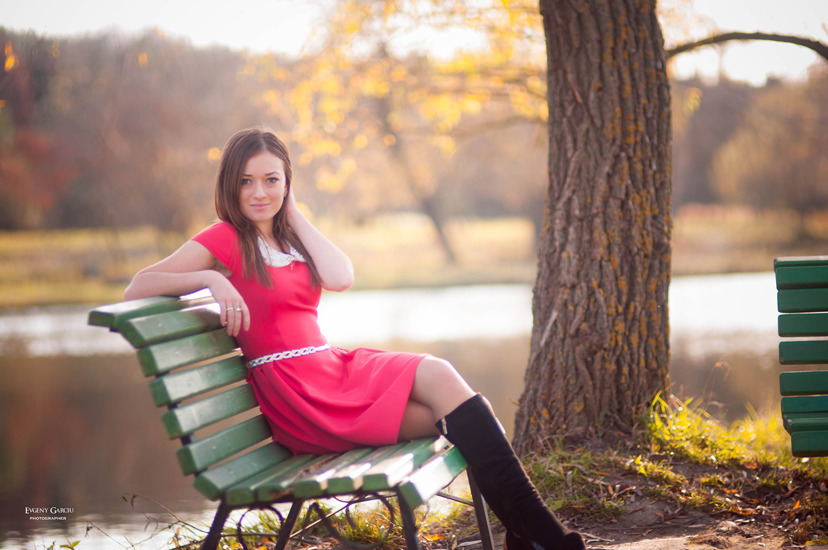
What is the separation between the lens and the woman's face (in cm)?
256

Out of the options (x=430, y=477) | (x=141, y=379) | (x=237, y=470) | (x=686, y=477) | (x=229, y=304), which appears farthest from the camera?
(x=141, y=379)

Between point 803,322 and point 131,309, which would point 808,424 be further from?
point 131,309

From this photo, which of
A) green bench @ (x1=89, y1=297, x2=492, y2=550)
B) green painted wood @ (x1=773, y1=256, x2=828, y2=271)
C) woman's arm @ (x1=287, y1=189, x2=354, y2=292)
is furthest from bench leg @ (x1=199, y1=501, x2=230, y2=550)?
green painted wood @ (x1=773, y1=256, x2=828, y2=271)

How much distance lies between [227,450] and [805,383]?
2.08 meters

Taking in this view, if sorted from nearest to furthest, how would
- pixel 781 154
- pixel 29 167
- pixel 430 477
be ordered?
pixel 430 477, pixel 29 167, pixel 781 154

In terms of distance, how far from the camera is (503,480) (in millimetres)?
2199

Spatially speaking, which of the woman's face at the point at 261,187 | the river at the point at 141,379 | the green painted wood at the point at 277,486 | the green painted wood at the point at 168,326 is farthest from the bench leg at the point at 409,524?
the river at the point at 141,379

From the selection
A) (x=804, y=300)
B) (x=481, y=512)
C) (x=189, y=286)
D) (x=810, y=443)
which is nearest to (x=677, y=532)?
(x=810, y=443)

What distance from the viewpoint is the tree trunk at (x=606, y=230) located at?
3400mm

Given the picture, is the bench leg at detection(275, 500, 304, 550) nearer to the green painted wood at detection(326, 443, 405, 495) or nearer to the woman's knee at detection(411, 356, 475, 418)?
the green painted wood at detection(326, 443, 405, 495)

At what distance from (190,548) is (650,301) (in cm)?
234

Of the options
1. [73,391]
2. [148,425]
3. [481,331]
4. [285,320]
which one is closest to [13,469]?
[148,425]

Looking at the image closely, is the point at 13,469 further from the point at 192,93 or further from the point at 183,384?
the point at 192,93

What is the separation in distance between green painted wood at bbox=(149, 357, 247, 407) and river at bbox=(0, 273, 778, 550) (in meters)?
1.50
